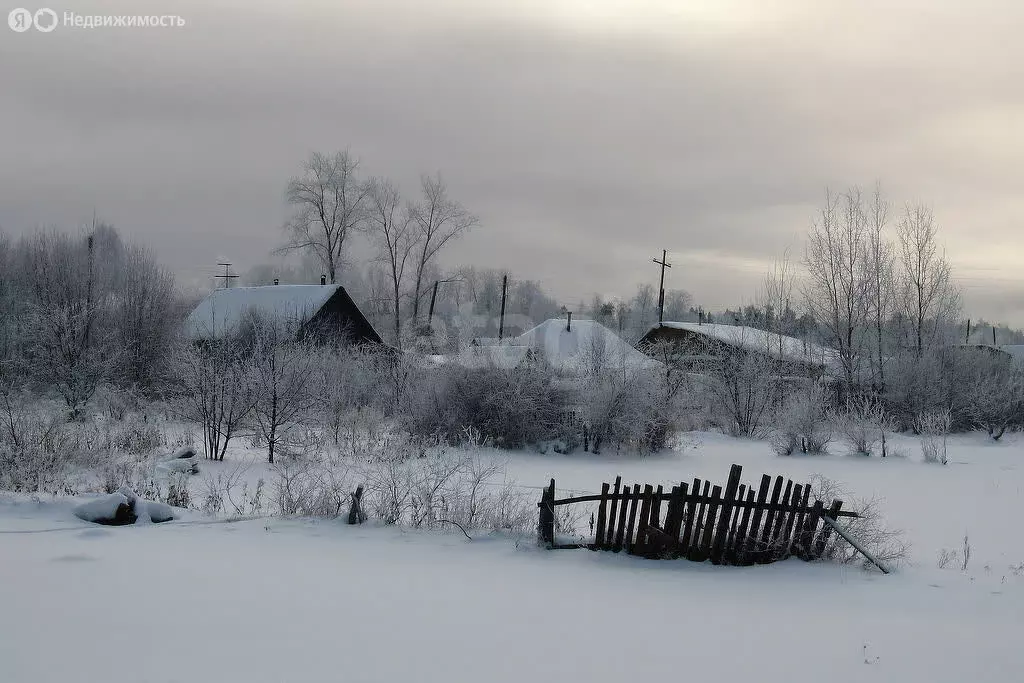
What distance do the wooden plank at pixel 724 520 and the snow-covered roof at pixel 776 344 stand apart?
23.5 m

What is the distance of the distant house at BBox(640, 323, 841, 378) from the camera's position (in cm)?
3166

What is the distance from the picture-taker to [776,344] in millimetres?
36938

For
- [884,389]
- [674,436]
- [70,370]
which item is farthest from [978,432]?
[70,370]

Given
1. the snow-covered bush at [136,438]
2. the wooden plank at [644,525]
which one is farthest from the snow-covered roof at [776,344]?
the wooden plank at [644,525]

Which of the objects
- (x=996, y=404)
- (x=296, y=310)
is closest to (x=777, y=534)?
(x=996, y=404)

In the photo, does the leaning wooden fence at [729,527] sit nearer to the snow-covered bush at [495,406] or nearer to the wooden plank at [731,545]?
the wooden plank at [731,545]

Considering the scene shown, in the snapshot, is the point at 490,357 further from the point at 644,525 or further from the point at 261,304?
the point at 261,304

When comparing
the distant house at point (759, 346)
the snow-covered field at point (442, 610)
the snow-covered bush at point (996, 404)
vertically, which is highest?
the distant house at point (759, 346)

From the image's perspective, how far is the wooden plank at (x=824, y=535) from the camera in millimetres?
8789

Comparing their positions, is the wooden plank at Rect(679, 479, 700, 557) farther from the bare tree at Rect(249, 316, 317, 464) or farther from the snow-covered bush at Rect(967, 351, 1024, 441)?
the snow-covered bush at Rect(967, 351, 1024, 441)

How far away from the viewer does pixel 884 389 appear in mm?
33531

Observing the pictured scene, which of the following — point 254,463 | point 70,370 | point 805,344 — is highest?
point 805,344

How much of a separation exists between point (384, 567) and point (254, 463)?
10204mm

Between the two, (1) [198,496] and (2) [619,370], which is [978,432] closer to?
(2) [619,370]
